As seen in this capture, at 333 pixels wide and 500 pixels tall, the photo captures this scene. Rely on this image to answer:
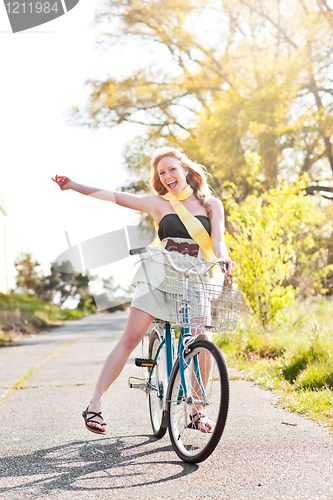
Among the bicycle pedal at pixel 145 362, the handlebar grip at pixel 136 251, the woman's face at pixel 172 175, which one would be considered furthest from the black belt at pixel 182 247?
the bicycle pedal at pixel 145 362

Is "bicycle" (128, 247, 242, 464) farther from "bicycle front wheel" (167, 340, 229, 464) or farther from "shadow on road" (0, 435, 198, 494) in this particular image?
"shadow on road" (0, 435, 198, 494)

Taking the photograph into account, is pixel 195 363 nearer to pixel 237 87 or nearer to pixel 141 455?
pixel 141 455

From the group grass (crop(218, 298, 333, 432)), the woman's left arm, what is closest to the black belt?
the woman's left arm

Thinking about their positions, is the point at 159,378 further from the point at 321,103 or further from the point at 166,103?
the point at 166,103

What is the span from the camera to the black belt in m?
3.49

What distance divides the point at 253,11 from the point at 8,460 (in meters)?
16.3

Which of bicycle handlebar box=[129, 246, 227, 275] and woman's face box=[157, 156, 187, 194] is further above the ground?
woman's face box=[157, 156, 187, 194]

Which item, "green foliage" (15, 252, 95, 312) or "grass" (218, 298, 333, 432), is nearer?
"grass" (218, 298, 333, 432)

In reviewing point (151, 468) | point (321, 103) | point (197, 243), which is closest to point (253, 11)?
point (321, 103)

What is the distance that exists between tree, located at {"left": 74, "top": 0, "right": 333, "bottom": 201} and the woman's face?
9859 mm

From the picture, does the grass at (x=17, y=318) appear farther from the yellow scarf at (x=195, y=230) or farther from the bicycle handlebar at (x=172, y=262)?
the bicycle handlebar at (x=172, y=262)

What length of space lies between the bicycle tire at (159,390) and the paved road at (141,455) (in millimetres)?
99

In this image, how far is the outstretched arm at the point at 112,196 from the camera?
3588 millimetres

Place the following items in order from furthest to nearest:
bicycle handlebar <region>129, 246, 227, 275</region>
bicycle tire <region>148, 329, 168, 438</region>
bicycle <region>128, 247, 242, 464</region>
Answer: bicycle tire <region>148, 329, 168, 438</region>
bicycle handlebar <region>129, 246, 227, 275</region>
bicycle <region>128, 247, 242, 464</region>
